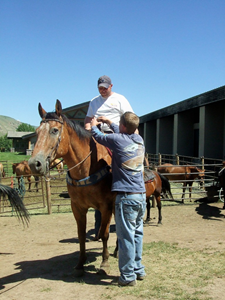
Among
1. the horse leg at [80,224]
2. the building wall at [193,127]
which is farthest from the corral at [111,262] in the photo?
the building wall at [193,127]

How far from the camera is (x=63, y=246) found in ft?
18.3

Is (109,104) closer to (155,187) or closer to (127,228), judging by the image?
(127,228)

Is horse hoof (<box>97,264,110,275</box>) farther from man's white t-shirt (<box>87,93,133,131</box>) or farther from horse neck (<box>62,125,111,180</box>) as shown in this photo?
man's white t-shirt (<box>87,93,133,131</box>)

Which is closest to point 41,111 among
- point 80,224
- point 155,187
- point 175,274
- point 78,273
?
point 80,224

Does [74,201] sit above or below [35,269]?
above

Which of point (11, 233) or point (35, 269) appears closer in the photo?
point (35, 269)

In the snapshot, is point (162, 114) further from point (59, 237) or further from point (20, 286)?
point (20, 286)

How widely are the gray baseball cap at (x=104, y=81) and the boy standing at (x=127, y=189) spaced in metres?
0.90

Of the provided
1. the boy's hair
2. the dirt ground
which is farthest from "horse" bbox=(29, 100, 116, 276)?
the boy's hair

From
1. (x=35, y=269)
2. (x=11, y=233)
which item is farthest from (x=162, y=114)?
(x=35, y=269)

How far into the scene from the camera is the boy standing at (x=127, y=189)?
320 cm

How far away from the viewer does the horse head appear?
2959 millimetres

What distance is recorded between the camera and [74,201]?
3.71 m

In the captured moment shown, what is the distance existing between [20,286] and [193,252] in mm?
2752
